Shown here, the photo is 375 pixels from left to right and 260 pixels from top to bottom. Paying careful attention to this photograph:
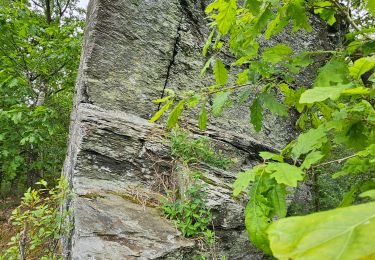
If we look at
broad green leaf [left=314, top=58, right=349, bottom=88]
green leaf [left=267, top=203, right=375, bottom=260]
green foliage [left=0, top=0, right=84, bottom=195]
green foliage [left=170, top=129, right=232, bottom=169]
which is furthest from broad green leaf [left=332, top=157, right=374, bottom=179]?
green foliage [left=0, top=0, right=84, bottom=195]

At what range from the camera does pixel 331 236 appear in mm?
402

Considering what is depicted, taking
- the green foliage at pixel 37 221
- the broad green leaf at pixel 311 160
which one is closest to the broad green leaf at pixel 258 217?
the broad green leaf at pixel 311 160

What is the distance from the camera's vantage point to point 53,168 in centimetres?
992

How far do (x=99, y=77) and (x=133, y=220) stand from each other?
268 cm

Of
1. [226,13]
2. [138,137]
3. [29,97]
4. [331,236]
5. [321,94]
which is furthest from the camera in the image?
[29,97]

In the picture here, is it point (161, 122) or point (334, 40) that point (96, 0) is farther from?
point (334, 40)

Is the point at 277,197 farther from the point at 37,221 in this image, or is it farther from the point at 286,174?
the point at 37,221

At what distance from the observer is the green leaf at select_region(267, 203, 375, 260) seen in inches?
15.1

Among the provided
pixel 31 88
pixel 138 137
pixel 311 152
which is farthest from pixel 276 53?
pixel 31 88

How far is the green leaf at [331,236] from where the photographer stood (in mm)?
384

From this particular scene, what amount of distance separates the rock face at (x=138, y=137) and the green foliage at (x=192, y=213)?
11 cm

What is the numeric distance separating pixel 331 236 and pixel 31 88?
8155 mm

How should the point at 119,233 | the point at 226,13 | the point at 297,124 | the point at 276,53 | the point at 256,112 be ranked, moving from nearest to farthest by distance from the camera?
the point at 226,13, the point at 276,53, the point at 256,112, the point at 297,124, the point at 119,233

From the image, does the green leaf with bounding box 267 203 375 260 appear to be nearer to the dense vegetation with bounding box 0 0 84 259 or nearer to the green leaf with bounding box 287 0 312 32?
the green leaf with bounding box 287 0 312 32
